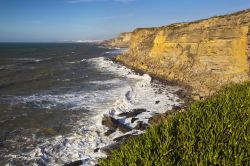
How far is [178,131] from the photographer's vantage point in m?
8.71

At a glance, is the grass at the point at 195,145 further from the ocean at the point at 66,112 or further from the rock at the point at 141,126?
the rock at the point at 141,126

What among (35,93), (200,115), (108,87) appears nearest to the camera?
(200,115)

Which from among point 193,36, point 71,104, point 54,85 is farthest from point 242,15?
point 54,85

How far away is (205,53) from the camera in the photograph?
103 ft

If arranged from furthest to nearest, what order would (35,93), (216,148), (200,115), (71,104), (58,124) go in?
(35,93) < (71,104) < (58,124) < (200,115) < (216,148)

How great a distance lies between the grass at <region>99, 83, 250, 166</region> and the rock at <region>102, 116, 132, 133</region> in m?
8.44

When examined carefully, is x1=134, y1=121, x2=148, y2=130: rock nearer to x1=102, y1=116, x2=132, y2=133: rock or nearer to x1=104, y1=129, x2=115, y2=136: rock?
x1=102, y1=116, x2=132, y2=133: rock

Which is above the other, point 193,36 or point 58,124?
point 193,36

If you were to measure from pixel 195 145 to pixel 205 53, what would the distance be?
24.9 meters

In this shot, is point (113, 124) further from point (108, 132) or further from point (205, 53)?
point (205, 53)

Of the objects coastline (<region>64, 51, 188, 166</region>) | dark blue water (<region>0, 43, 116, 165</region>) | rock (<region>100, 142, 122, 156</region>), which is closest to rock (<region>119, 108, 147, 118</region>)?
coastline (<region>64, 51, 188, 166</region>)

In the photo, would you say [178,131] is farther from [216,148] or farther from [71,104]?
[71,104]

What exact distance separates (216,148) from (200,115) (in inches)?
104

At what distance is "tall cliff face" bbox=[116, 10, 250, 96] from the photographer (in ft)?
87.0
